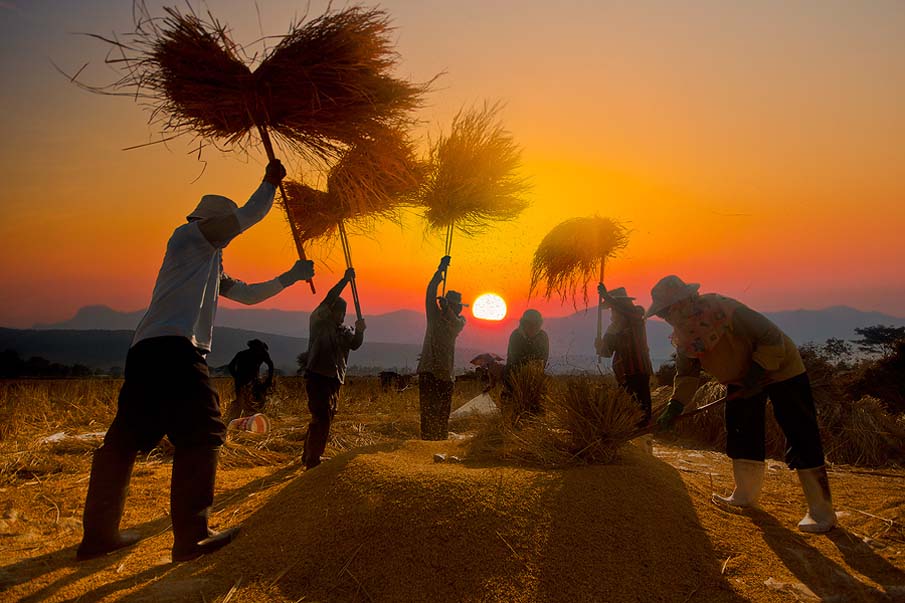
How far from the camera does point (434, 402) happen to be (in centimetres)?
570

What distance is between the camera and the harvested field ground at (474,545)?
231 cm

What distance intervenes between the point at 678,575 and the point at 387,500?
1348 millimetres

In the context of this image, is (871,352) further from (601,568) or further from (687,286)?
(601,568)

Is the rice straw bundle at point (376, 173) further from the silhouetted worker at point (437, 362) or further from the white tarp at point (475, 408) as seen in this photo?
the white tarp at point (475, 408)

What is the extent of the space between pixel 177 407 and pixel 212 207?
3.38ft

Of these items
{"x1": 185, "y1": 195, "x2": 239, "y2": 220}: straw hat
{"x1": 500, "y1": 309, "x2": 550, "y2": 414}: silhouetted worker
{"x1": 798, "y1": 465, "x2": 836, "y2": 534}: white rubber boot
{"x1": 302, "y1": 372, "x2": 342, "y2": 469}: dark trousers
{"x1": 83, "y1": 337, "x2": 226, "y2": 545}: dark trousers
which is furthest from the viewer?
{"x1": 500, "y1": 309, "x2": 550, "y2": 414}: silhouetted worker

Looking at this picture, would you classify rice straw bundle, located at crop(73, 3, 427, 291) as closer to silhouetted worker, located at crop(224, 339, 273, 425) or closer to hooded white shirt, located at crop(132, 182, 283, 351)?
hooded white shirt, located at crop(132, 182, 283, 351)

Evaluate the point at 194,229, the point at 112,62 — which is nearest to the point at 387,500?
the point at 194,229

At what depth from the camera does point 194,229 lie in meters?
2.71

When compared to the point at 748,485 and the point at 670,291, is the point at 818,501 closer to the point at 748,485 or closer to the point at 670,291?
the point at 748,485

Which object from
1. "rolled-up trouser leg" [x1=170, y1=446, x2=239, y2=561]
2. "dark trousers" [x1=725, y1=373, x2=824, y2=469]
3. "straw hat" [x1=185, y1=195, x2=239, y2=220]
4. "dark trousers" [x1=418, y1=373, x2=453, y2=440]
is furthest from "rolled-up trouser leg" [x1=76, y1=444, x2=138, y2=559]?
"dark trousers" [x1=725, y1=373, x2=824, y2=469]

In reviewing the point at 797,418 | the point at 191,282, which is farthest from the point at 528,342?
the point at 191,282

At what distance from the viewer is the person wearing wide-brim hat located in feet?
10.9

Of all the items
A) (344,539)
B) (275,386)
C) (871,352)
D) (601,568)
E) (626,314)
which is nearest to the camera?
(601,568)
